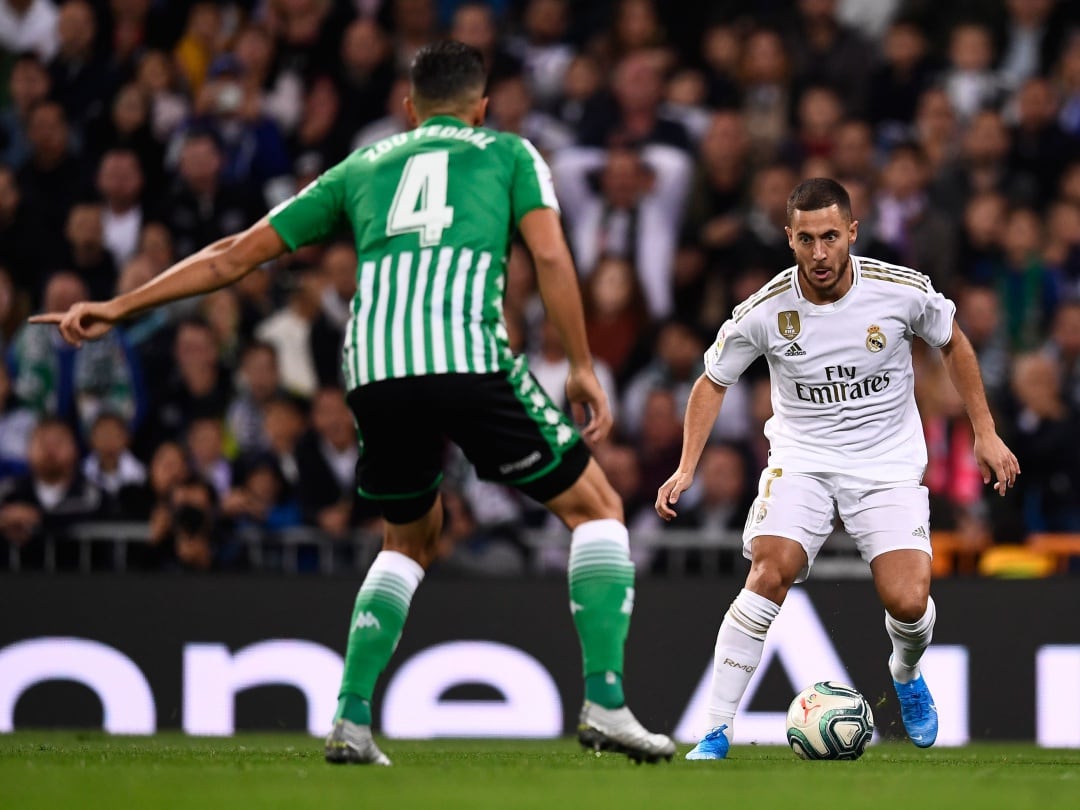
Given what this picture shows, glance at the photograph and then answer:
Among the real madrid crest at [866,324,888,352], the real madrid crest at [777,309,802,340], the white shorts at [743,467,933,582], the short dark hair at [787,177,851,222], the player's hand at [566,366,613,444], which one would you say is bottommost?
the white shorts at [743,467,933,582]

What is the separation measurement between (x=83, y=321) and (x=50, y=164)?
7225 millimetres

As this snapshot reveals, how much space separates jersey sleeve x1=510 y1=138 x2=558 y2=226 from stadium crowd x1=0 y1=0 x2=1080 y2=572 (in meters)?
4.81

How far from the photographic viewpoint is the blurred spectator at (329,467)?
10773 millimetres

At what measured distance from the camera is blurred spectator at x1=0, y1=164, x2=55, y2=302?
12203 millimetres

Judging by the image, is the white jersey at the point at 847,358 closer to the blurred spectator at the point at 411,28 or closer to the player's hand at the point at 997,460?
the player's hand at the point at 997,460

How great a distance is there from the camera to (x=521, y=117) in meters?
12.7

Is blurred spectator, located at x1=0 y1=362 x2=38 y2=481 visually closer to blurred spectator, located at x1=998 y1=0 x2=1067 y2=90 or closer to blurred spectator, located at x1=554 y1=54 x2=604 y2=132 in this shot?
blurred spectator, located at x1=554 y1=54 x2=604 y2=132

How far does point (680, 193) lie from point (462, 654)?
3.91 m

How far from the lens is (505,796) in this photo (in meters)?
4.82

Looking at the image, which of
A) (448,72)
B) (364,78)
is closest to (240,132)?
(364,78)

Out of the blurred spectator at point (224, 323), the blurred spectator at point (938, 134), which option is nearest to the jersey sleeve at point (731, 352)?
the blurred spectator at point (224, 323)

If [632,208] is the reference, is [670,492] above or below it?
below

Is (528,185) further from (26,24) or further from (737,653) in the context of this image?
(26,24)

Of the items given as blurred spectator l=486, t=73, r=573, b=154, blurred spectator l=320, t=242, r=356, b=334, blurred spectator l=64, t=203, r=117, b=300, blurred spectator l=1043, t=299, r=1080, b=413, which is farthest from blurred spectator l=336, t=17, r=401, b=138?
blurred spectator l=1043, t=299, r=1080, b=413
